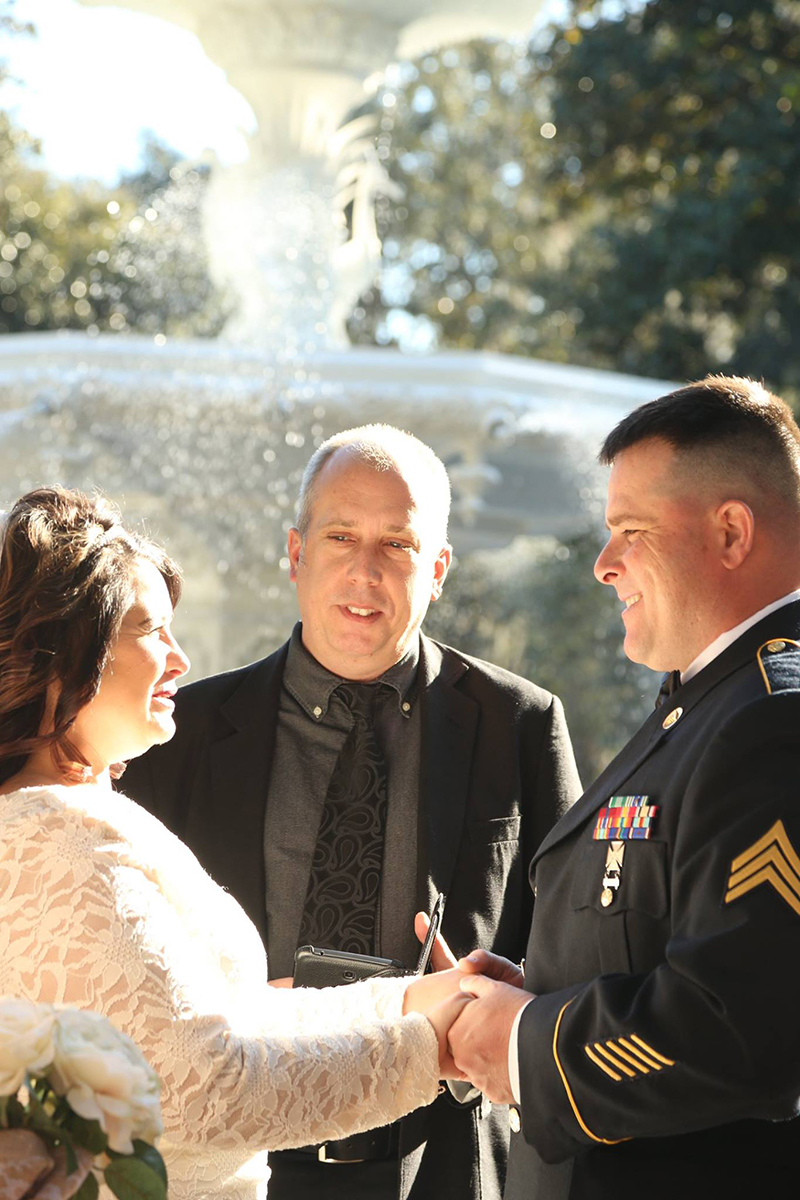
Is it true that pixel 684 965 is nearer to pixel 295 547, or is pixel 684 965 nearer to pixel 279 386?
pixel 295 547

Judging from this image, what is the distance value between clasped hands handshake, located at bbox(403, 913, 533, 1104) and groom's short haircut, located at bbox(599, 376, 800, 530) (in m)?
0.97

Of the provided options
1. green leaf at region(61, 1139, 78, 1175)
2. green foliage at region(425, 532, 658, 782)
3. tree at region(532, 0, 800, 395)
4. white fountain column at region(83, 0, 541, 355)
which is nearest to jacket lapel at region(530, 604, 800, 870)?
green leaf at region(61, 1139, 78, 1175)

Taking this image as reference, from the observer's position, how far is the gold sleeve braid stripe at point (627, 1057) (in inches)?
89.6

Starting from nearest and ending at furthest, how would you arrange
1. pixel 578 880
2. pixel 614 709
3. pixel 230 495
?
pixel 578 880, pixel 230 495, pixel 614 709

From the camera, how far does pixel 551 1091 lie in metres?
2.43

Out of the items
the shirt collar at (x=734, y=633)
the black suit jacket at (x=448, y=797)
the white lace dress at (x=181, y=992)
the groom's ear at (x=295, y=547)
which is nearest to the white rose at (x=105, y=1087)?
the white lace dress at (x=181, y=992)

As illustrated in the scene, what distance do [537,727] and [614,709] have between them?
10.5 meters

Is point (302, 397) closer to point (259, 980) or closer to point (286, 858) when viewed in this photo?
point (286, 858)

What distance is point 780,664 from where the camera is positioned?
2441mm

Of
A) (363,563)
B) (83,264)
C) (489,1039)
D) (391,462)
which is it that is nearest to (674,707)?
(489,1039)

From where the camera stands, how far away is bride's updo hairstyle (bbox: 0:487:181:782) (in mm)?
2627

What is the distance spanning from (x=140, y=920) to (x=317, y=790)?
3.93 feet

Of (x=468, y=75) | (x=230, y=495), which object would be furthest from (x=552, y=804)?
(x=468, y=75)

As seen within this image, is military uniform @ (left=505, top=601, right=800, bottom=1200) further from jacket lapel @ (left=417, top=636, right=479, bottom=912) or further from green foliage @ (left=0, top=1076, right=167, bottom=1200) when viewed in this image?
green foliage @ (left=0, top=1076, right=167, bottom=1200)
